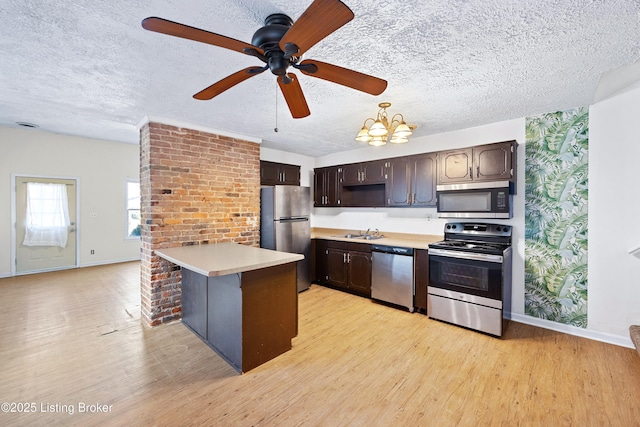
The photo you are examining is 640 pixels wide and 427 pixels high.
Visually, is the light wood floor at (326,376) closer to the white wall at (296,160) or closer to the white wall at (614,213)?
the white wall at (614,213)

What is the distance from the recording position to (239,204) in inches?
154

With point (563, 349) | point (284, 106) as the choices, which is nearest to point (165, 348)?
point (284, 106)

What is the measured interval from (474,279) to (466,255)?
28cm

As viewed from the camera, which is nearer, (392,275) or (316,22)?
(316,22)

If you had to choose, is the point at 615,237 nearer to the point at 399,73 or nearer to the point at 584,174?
the point at 584,174

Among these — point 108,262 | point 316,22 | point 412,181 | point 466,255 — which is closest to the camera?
point 316,22

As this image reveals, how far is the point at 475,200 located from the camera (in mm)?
3307

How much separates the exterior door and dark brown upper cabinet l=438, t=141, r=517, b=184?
22.9ft

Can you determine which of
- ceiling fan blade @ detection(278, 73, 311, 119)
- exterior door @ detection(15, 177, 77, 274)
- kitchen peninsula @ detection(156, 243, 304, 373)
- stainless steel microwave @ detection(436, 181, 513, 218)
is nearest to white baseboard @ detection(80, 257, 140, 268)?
exterior door @ detection(15, 177, 77, 274)

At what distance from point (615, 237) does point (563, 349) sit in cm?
125

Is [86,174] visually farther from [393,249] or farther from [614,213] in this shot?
[614,213]

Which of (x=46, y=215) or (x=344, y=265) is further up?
(x=46, y=215)

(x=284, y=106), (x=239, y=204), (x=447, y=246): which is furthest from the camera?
(x=239, y=204)

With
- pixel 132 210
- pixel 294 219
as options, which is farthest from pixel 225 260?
pixel 132 210
